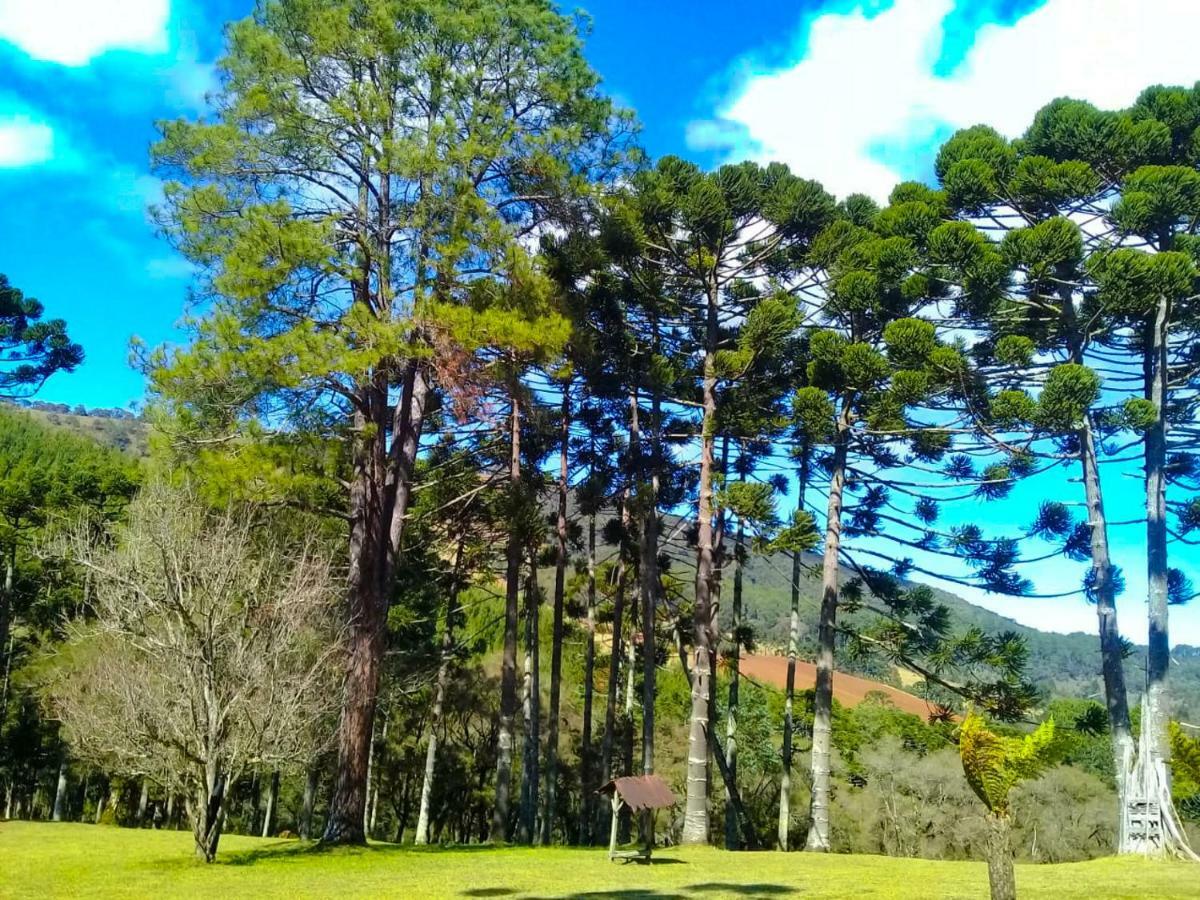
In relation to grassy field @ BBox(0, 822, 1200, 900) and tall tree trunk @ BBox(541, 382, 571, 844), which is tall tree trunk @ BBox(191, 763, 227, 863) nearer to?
grassy field @ BBox(0, 822, 1200, 900)

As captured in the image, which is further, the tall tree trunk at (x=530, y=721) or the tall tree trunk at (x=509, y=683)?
the tall tree trunk at (x=530, y=721)

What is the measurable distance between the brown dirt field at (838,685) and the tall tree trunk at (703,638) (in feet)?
107

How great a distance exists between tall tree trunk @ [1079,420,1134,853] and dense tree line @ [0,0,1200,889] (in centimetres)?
7

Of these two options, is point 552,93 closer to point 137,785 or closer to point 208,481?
point 208,481

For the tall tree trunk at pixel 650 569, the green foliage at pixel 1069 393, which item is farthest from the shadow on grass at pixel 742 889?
the green foliage at pixel 1069 393

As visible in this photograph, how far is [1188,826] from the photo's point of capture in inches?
1505

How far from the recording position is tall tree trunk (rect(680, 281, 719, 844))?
1833 cm

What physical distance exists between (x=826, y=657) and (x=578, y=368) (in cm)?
814

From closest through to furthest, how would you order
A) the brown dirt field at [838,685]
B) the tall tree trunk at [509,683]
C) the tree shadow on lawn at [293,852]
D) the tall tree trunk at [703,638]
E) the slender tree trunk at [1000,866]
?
the slender tree trunk at [1000,866]
the tree shadow on lawn at [293,852]
the tall tree trunk at [703,638]
the tall tree trunk at [509,683]
the brown dirt field at [838,685]

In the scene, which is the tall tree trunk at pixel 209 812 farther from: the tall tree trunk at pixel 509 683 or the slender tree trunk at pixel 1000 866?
the slender tree trunk at pixel 1000 866

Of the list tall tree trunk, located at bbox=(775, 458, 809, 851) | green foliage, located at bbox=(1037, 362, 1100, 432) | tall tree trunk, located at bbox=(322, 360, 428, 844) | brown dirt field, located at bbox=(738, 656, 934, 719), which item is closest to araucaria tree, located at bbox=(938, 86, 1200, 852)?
green foliage, located at bbox=(1037, 362, 1100, 432)

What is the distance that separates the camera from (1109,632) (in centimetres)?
1681

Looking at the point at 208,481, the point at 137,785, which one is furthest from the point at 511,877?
the point at 137,785

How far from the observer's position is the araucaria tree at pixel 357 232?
1555 cm
